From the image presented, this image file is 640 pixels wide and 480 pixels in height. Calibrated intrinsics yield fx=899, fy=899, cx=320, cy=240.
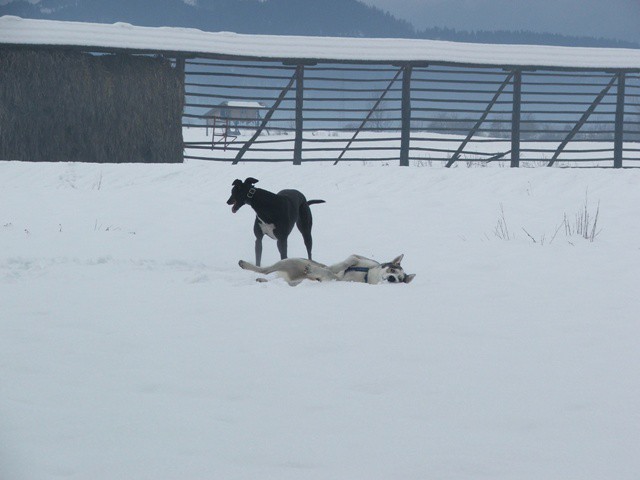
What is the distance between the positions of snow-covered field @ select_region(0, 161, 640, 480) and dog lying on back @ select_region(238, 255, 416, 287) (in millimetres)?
164

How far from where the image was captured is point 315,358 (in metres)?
4.13

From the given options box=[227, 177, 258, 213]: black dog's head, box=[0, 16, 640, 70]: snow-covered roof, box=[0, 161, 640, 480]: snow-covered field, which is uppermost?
box=[0, 16, 640, 70]: snow-covered roof

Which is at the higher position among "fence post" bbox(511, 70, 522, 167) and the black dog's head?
"fence post" bbox(511, 70, 522, 167)

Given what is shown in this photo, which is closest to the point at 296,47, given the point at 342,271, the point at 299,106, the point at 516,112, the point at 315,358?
the point at 299,106

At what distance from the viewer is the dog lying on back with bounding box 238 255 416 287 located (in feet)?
20.4

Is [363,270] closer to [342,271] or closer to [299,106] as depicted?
[342,271]

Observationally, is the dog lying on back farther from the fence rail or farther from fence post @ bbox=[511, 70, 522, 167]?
fence post @ bbox=[511, 70, 522, 167]

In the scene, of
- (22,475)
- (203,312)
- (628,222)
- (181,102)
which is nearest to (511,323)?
(203,312)

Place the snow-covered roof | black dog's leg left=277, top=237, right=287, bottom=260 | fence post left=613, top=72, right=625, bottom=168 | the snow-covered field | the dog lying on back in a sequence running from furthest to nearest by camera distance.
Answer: fence post left=613, top=72, right=625, bottom=168, the snow-covered roof, black dog's leg left=277, top=237, right=287, bottom=260, the dog lying on back, the snow-covered field

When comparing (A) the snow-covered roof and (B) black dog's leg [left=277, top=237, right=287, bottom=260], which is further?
(A) the snow-covered roof

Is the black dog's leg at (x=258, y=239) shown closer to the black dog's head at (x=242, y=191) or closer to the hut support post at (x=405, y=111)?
the black dog's head at (x=242, y=191)

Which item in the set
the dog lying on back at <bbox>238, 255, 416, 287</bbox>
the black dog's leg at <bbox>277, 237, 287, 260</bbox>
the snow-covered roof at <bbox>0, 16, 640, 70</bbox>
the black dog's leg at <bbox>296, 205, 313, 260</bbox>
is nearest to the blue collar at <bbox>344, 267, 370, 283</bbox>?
the dog lying on back at <bbox>238, 255, 416, 287</bbox>

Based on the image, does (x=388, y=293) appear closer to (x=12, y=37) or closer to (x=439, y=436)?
(x=439, y=436)

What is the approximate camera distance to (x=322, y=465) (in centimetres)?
283
